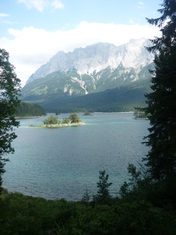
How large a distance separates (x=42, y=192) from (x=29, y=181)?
690cm

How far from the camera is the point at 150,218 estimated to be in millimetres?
6809

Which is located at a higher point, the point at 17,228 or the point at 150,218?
the point at 150,218

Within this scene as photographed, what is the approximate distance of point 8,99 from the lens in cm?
1549

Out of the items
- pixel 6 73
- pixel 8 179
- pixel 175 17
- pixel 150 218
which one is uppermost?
pixel 175 17

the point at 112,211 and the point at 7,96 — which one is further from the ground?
the point at 7,96

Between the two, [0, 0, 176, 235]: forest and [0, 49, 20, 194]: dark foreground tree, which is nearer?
[0, 0, 176, 235]: forest

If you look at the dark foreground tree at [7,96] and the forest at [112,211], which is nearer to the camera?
the forest at [112,211]

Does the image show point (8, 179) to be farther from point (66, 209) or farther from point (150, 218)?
point (150, 218)

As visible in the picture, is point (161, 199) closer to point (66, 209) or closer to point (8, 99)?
point (66, 209)

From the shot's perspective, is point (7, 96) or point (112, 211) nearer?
point (112, 211)

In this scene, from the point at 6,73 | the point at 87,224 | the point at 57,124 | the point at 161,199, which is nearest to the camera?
the point at 87,224

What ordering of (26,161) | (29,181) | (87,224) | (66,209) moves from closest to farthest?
(87,224)
(66,209)
(29,181)
(26,161)

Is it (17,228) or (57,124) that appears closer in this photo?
(17,228)

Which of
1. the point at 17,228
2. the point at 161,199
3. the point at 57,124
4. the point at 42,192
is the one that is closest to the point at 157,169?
the point at 161,199
